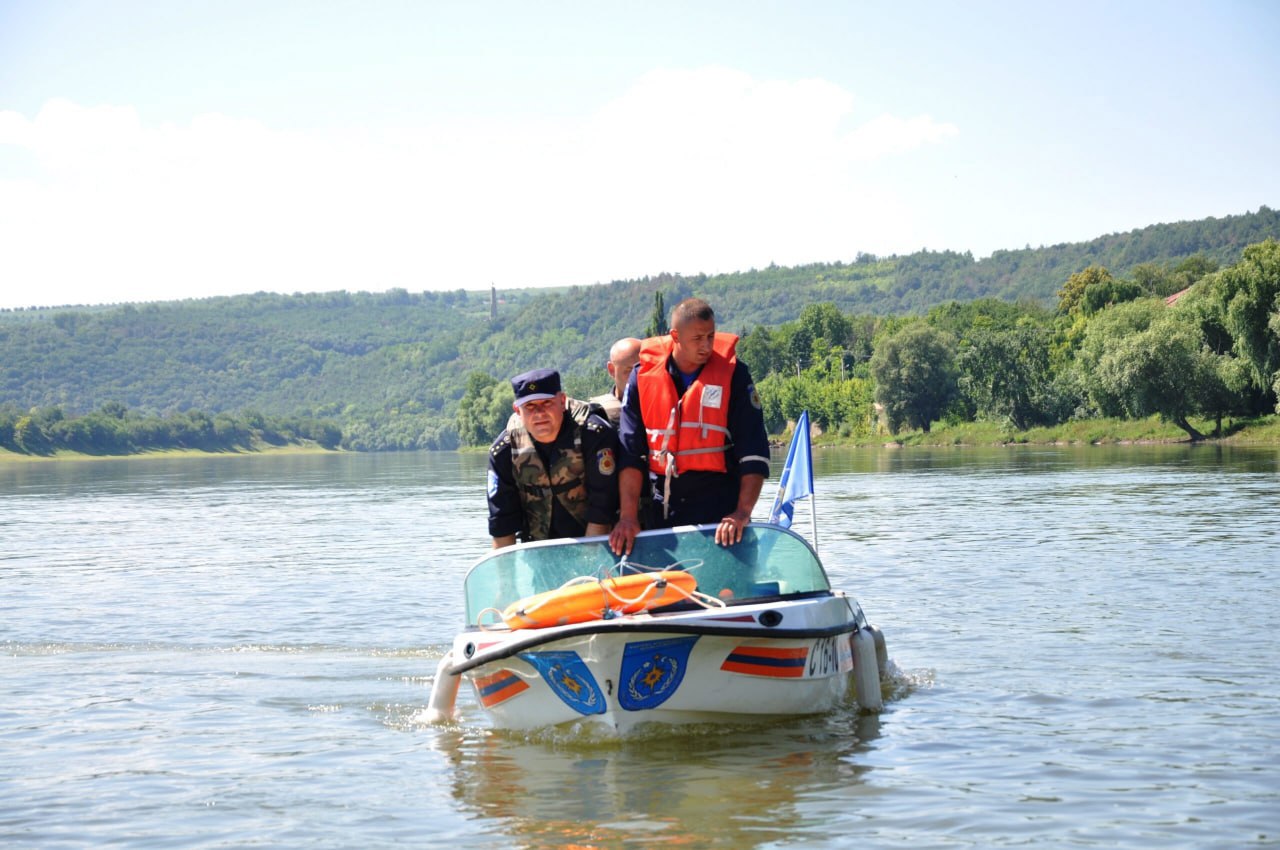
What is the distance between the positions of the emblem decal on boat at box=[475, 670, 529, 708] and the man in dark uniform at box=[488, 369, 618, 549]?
948mm

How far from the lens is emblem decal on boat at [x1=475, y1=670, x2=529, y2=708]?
898cm

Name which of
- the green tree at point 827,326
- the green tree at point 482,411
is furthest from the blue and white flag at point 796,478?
the green tree at point 482,411

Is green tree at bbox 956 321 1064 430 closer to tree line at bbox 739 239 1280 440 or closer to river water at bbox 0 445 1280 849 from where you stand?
tree line at bbox 739 239 1280 440

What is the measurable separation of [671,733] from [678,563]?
1077mm

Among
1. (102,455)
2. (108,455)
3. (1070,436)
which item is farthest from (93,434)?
(1070,436)

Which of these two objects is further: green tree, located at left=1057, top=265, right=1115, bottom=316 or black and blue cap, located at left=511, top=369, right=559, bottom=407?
green tree, located at left=1057, top=265, right=1115, bottom=316

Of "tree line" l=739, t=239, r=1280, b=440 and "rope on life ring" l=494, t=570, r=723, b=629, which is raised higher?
"tree line" l=739, t=239, r=1280, b=440

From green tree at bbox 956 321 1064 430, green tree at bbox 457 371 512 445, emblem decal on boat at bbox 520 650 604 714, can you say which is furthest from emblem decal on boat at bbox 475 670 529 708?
green tree at bbox 457 371 512 445

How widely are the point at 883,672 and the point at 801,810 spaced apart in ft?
12.3

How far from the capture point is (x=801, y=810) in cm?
780

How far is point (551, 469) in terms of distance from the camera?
9.45m

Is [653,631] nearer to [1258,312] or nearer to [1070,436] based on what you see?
[1258,312]

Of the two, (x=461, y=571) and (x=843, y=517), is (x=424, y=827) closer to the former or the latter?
(x=461, y=571)

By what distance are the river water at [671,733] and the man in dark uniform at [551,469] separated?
144 centimetres
